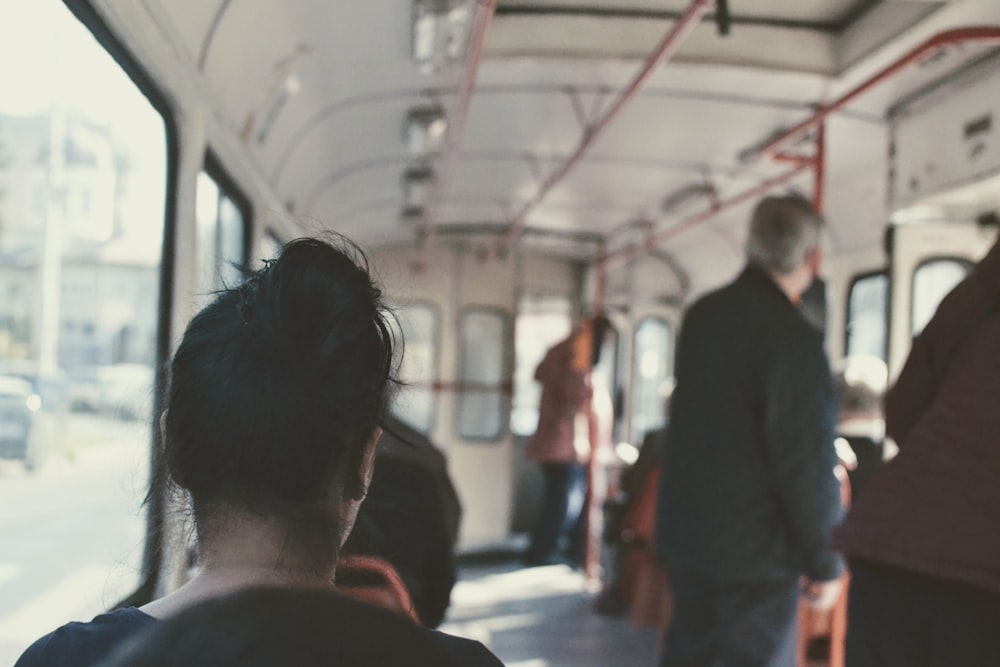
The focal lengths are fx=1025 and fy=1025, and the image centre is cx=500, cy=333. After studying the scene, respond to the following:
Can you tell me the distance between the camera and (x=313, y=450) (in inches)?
31.3

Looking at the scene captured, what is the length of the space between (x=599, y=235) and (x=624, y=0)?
5327 mm

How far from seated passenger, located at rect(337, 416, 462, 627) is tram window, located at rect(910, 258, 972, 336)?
2535 mm

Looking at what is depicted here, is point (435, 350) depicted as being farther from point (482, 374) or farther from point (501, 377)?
point (501, 377)

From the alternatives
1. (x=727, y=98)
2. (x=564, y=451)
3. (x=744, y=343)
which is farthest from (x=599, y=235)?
(x=744, y=343)

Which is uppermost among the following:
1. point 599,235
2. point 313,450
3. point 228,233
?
point 599,235

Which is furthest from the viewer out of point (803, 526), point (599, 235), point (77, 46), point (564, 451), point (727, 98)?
point (599, 235)

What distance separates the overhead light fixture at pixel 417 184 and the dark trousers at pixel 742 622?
Answer: 4205mm

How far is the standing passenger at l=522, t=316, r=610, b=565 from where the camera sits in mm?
8000

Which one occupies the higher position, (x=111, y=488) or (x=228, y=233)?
(x=228, y=233)

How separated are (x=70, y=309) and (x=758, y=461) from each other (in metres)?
1.85

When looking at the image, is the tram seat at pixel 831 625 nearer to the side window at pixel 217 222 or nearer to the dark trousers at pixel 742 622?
the dark trousers at pixel 742 622

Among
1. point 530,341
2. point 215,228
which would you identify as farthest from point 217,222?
point 530,341

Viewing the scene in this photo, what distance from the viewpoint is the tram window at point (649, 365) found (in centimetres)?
974

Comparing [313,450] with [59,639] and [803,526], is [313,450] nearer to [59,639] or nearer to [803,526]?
[59,639]
